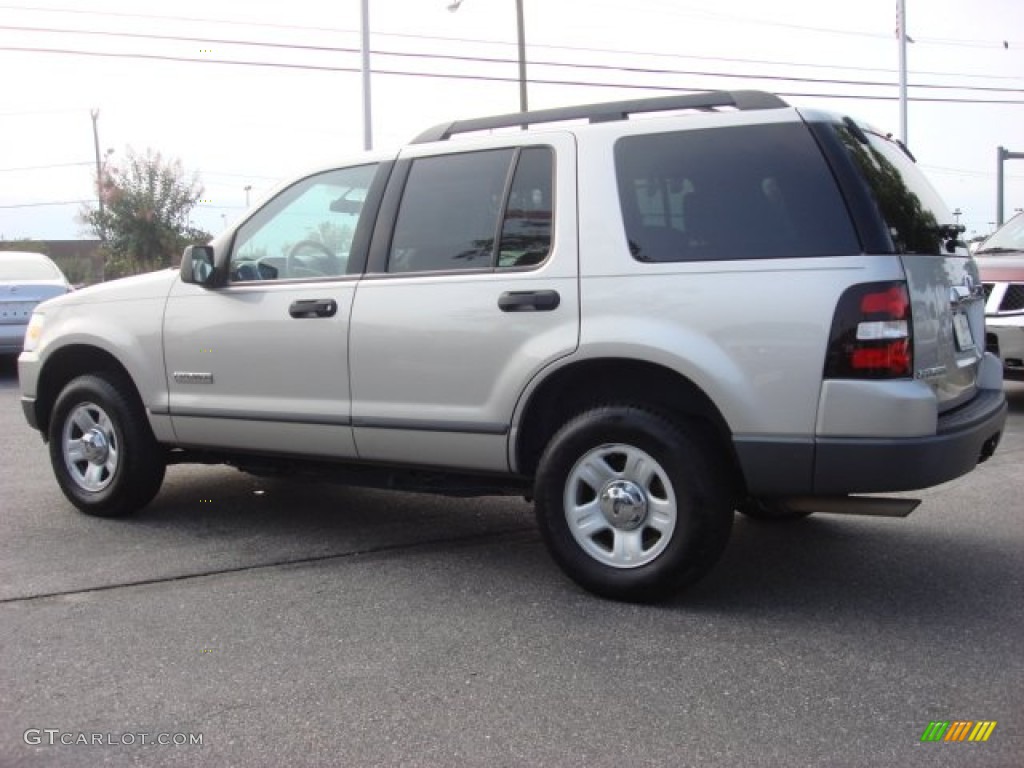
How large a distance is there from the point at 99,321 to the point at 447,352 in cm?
227

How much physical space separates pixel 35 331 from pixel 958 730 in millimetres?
5122

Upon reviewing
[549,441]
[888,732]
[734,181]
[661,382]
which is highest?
[734,181]

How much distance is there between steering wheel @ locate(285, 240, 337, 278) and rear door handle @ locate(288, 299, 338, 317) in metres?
0.17

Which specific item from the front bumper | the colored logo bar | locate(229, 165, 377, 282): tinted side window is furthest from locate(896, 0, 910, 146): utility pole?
the colored logo bar

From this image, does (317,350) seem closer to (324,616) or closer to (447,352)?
(447,352)

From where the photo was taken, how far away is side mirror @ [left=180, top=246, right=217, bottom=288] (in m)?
4.85

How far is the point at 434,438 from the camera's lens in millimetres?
4293

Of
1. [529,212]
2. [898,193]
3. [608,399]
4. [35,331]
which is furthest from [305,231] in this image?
[898,193]

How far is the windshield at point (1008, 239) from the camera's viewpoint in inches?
364

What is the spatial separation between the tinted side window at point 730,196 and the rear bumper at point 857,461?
0.71 meters

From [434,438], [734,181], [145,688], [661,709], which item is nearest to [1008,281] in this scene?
[734,181]

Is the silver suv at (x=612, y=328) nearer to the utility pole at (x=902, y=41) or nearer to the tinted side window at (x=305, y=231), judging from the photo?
the tinted side window at (x=305, y=231)

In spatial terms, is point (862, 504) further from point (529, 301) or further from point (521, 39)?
point (521, 39)

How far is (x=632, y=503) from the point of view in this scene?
389 cm
